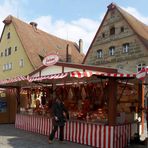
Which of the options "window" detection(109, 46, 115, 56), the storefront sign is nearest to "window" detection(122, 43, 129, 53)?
"window" detection(109, 46, 115, 56)

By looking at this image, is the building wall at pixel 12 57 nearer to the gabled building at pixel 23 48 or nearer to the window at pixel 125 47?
the gabled building at pixel 23 48

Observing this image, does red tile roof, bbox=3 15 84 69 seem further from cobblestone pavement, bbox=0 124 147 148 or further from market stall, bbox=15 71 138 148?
cobblestone pavement, bbox=0 124 147 148

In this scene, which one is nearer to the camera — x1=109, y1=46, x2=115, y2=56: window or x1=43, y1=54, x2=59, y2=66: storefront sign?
x1=43, y1=54, x2=59, y2=66: storefront sign

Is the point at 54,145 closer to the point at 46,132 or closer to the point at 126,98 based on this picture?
the point at 46,132

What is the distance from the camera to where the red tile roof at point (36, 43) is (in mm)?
34938

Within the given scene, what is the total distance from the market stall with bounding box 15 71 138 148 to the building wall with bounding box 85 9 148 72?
633 inches

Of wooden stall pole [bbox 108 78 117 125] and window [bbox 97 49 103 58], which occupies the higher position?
window [bbox 97 49 103 58]

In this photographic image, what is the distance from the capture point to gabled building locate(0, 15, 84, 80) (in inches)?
1367

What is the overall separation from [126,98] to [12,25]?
90.6 ft

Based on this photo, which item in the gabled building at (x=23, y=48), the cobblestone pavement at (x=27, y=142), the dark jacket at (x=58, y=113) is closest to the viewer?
the cobblestone pavement at (x=27, y=142)

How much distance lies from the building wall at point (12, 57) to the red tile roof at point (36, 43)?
0.56 metres

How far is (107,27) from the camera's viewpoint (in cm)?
3284

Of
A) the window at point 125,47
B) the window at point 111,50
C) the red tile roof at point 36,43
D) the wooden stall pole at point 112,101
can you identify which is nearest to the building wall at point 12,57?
the red tile roof at point 36,43

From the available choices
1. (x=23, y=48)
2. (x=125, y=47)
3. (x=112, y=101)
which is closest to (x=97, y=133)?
(x=112, y=101)
